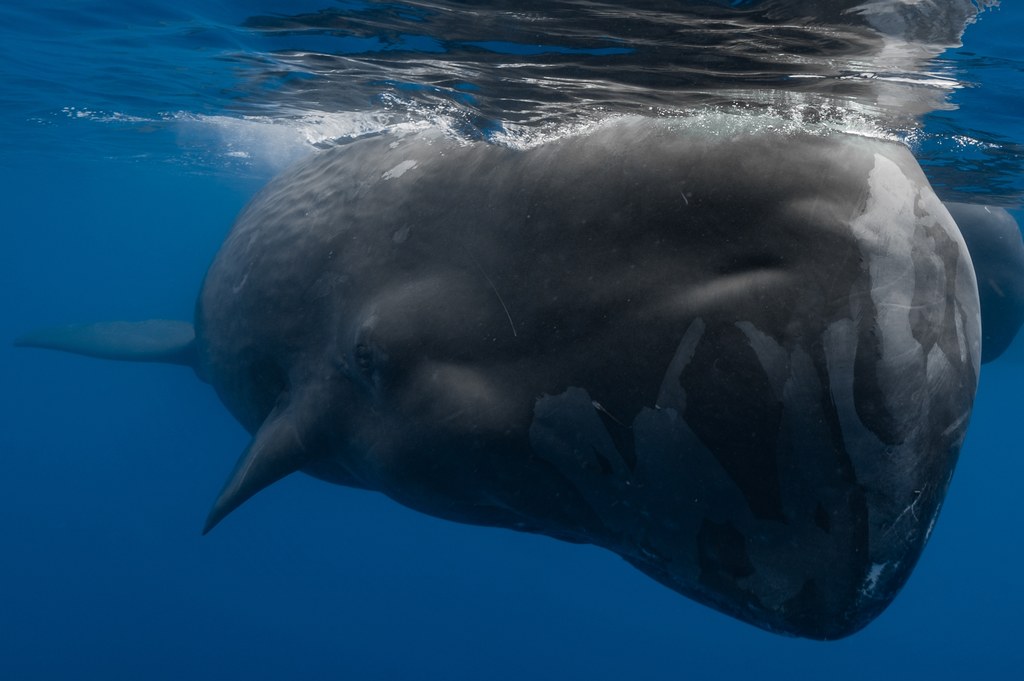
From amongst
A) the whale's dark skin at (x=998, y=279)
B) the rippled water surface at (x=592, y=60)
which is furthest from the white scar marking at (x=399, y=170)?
the whale's dark skin at (x=998, y=279)

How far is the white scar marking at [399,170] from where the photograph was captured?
15.3 ft

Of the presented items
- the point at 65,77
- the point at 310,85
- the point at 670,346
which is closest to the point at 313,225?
the point at 670,346

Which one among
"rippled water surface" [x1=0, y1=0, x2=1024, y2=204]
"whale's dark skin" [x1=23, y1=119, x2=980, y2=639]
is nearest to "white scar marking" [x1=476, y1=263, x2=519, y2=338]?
"whale's dark skin" [x1=23, y1=119, x2=980, y2=639]

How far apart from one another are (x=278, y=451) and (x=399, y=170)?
1.87 meters

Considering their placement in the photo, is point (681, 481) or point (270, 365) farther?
point (270, 365)

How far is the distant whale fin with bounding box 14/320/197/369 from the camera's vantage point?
10.6m

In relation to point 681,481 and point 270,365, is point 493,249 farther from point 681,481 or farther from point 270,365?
point 270,365

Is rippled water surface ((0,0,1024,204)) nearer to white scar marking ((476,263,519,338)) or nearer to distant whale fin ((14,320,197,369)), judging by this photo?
white scar marking ((476,263,519,338))

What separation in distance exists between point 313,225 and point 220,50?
6.79 metres

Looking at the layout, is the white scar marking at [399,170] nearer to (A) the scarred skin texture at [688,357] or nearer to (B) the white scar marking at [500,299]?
(A) the scarred skin texture at [688,357]

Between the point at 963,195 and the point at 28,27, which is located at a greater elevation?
the point at 28,27

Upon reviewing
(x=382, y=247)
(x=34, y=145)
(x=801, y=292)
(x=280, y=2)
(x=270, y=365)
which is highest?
(x=280, y=2)

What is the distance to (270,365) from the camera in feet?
17.3

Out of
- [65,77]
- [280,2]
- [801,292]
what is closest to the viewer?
[801,292]
